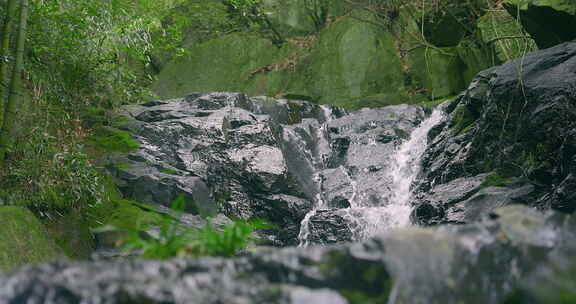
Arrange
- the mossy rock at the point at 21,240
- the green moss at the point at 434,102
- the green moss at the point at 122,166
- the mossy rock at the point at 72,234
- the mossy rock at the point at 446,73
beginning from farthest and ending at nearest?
1. the mossy rock at the point at 446,73
2. the green moss at the point at 434,102
3. the green moss at the point at 122,166
4. the mossy rock at the point at 72,234
5. the mossy rock at the point at 21,240

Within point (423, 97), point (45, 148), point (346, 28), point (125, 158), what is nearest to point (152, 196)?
point (125, 158)

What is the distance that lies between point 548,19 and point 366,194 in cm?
371

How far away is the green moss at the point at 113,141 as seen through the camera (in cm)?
711

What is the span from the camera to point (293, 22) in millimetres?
14914

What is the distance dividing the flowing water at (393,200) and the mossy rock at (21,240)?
3.85 meters

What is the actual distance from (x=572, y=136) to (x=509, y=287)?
4.10 meters

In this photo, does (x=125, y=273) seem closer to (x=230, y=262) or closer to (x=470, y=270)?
(x=230, y=262)

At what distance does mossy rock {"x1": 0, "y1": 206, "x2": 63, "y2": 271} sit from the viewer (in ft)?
12.7

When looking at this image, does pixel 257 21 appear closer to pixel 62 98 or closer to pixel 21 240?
pixel 62 98

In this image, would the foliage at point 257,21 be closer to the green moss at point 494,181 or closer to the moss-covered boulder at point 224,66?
the moss-covered boulder at point 224,66

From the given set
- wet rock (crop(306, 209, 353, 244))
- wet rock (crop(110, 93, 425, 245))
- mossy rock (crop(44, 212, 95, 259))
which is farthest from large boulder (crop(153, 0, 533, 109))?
mossy rock (crop(44, 212, 95, 259))

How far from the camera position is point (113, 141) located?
7.36 meters

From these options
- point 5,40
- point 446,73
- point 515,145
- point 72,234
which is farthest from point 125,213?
point 446,73

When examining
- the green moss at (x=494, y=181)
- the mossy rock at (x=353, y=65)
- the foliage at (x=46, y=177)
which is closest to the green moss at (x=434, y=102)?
the mossy rock at (x=353, y=65)
